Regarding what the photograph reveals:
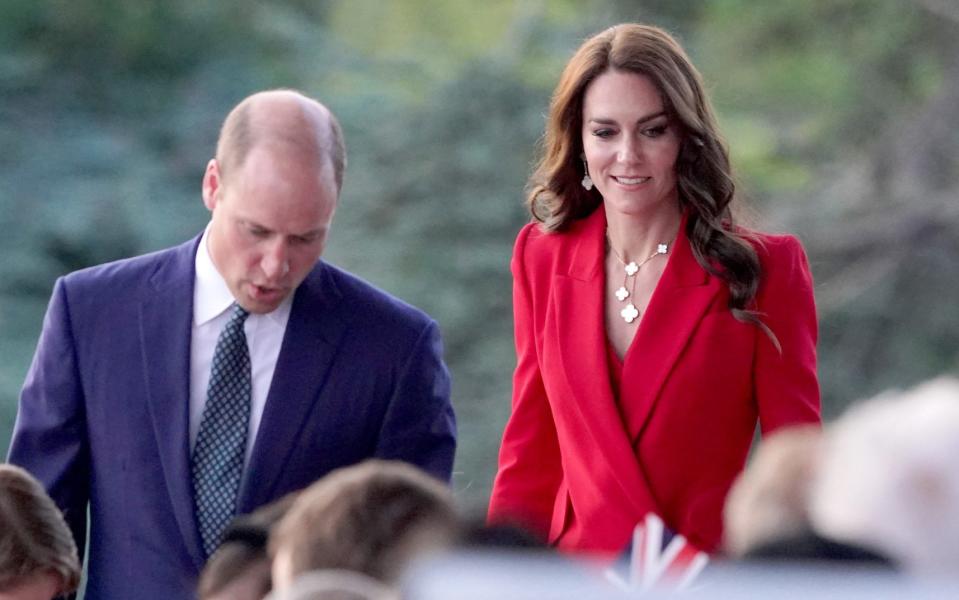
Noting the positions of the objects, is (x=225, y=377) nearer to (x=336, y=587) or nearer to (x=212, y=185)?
(x=212, y=185)

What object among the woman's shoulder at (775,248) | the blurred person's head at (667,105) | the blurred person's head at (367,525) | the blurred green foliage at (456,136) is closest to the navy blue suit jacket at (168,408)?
the blurred person's head at (667,105)

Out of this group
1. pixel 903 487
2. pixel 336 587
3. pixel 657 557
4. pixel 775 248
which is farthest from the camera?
pixel 775 248

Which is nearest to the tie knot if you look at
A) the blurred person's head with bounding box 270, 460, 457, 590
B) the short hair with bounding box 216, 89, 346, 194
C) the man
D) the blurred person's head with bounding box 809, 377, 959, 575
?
the man

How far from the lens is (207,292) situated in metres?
3.61

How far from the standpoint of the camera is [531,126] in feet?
28.1

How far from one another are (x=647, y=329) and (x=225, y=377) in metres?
0.78

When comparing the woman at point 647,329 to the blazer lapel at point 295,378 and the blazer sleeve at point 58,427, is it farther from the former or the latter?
the blazer sleeve at point 58,427

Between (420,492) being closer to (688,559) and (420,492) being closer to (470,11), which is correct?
(688,559)

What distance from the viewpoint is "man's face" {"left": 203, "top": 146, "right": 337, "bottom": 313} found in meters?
3.48

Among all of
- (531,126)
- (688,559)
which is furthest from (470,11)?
(688,559)

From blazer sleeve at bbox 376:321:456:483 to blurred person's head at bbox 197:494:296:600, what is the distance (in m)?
0.79

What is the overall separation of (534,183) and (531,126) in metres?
4.83

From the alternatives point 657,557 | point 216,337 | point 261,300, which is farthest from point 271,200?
point 657,557

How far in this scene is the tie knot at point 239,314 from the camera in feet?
11.7
